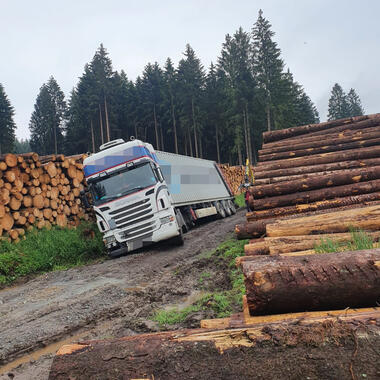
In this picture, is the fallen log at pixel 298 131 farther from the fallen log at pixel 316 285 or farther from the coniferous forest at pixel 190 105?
the coniferous forest at pixel 190 105

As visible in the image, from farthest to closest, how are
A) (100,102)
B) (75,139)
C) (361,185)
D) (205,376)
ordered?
(75,139) → (100,102) → (361,185) → (205,376)

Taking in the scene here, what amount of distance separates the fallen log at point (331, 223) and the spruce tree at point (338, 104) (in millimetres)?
74585

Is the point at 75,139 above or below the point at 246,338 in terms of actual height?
above

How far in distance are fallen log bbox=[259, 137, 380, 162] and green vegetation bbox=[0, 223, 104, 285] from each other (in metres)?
6.07

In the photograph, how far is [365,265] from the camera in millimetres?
2082

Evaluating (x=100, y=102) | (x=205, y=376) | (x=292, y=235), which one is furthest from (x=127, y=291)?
(x=100, y=102)

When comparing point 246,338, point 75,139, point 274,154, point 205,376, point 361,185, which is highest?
point 75,139

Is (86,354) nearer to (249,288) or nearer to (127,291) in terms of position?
(249,288)

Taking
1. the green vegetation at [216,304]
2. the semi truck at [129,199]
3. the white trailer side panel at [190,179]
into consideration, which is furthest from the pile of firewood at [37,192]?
the green vegetation at [216,304]

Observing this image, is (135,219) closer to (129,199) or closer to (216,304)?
(129,199)

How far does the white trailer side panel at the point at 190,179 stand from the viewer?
40.2ft

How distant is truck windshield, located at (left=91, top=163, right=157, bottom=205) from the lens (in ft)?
31.4

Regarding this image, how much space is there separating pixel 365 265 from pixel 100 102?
4487 cm

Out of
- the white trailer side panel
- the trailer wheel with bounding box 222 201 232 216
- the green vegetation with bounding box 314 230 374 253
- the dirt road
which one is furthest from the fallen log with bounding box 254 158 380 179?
the trailer wheel with bounding box 222 201 232 216
